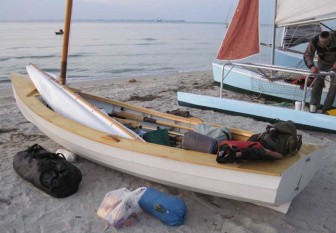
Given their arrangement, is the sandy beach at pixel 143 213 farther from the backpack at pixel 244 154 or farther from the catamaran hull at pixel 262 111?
the catamaran hull at pixel 262 111

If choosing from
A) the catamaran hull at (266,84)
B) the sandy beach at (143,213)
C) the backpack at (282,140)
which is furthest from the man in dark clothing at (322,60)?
the backpack at (282,140)

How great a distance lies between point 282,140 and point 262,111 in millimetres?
3355

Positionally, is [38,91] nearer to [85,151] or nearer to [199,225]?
[85,151]

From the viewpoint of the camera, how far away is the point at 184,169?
3406 mm

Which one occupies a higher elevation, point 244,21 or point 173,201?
point 244,21

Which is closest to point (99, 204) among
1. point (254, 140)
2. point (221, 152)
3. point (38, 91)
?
point (221, 152)

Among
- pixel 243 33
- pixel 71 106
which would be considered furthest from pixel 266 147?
pixel 243 33

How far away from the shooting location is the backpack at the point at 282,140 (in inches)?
132

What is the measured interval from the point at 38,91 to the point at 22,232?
284 centimetres

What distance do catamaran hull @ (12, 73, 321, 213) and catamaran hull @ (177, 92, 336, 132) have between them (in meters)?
2.73

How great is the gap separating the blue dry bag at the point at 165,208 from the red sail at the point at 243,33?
4.78 meters

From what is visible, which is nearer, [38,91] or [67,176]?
[67,176]

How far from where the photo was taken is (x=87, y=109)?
4.68 metres

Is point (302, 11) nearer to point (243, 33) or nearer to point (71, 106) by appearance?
point (243, 33)
